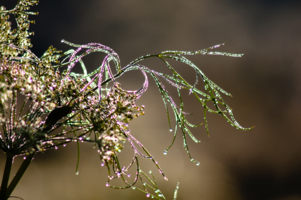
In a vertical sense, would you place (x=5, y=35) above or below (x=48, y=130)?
above

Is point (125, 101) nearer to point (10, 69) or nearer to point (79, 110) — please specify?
point (79, 110)

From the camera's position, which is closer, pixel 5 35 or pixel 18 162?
pixel 5 35

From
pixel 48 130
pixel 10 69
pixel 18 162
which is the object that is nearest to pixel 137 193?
pixel 18 162

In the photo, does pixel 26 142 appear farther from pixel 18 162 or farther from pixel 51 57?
pixel 18 162

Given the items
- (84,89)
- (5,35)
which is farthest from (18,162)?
(84,89)

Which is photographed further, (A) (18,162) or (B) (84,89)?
(A) (18,162)

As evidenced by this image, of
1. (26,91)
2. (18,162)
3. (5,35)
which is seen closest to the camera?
(26,91)

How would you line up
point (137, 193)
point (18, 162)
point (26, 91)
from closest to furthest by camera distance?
point (26, 91) < point (18, 162) < point (137, 193)

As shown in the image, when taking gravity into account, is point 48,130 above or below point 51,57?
below

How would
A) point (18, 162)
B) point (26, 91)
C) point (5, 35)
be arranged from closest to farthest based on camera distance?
1. point (26, 91)
2. point (5, 35)
3. point (18, 162)
